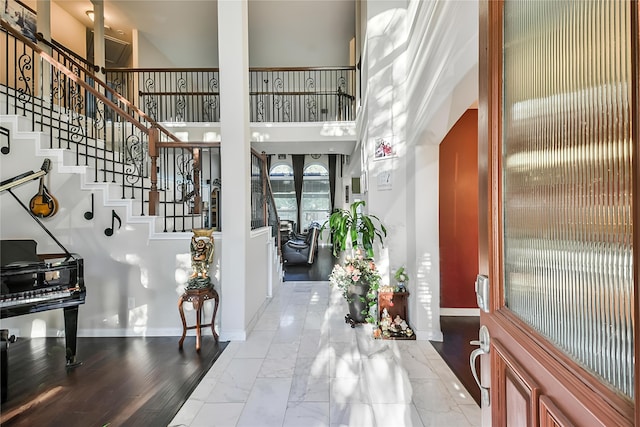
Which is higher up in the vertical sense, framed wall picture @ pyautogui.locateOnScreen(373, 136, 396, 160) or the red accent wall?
framed wall picture @ pyautogui.locateOnScreen(373, 136, 396, 160)

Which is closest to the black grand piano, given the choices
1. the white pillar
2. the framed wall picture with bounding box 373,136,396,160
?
the white pillar

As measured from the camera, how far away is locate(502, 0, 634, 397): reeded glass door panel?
1.78 feet

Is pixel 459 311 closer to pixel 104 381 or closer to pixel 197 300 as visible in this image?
pixel 197 300

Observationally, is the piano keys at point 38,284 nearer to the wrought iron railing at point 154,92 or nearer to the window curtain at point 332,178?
the wrought iron railing at point 154,92

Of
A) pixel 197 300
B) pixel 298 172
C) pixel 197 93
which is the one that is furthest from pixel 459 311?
pixel 298 172

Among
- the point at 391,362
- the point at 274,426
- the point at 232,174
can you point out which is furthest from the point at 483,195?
the point at 232,174

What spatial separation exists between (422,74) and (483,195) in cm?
228

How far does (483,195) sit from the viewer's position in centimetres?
104

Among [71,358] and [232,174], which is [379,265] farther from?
[71,358]

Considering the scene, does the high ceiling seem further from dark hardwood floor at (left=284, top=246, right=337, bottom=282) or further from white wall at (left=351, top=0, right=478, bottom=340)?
dark hardwood floor at (left=284, top=246, right=337, bottom=282)


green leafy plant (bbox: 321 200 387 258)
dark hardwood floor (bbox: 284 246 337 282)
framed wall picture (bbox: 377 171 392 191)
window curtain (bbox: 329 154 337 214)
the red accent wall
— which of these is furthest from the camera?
window curtain (bbox: 329 154 337 214)

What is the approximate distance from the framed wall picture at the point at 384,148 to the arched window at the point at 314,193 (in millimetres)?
7438

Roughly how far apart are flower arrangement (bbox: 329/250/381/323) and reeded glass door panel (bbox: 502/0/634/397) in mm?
2642

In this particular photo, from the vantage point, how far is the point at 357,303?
360 cm
